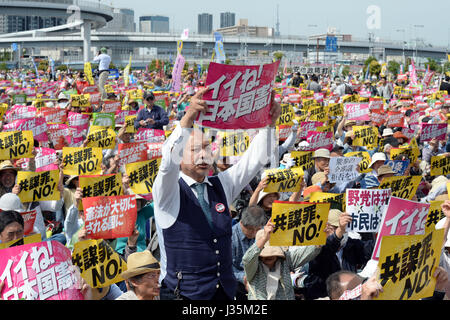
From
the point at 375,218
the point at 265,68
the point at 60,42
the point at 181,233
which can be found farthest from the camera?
the point at 60,42

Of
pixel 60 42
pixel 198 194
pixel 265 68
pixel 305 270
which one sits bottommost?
pixel 305 270

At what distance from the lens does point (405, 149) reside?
9453 mm

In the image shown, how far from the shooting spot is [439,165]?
8641 millimetres

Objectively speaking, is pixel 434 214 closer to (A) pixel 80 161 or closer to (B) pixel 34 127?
(A) pixel 80 161

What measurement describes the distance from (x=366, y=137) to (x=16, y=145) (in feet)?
18.2

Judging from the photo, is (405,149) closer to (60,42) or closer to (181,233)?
(181,233)

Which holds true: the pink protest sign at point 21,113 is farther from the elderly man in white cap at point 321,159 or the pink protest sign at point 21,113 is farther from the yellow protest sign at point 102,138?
the elderly man in white cap at point 321,159

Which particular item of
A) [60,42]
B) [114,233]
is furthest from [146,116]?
[60,42]

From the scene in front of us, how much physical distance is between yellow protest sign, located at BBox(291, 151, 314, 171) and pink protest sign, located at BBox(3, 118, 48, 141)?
13.2ft

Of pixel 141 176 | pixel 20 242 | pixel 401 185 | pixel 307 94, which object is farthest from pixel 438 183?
pixel 307 94

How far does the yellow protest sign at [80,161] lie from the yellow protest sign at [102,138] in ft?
5.01

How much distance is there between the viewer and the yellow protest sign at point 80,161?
7.86 m

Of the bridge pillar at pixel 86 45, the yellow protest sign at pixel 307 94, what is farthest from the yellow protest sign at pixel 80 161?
the bridge pillar at pixel 86 45

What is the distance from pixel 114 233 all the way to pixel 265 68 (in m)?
2.09
